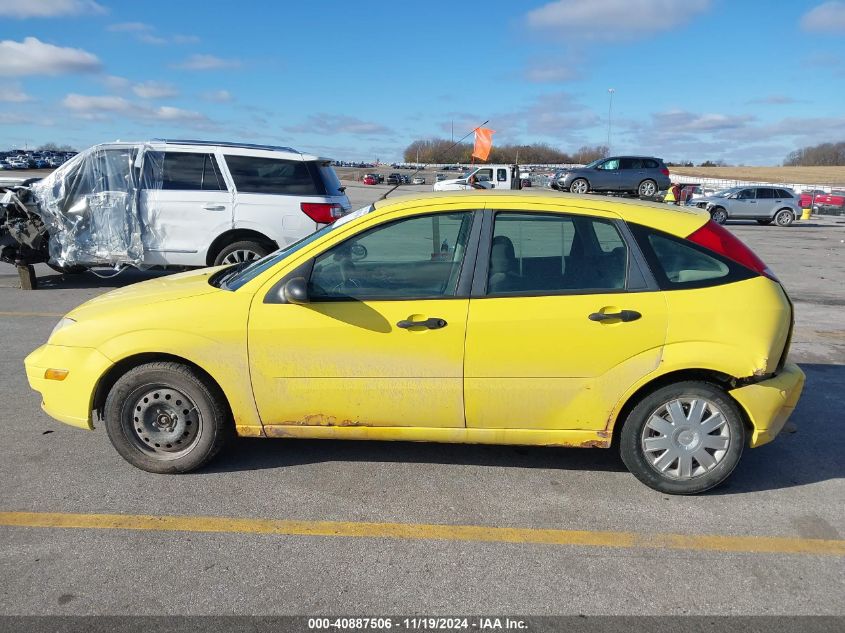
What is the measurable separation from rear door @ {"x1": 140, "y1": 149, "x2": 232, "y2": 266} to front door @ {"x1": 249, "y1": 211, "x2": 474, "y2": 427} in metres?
5.66

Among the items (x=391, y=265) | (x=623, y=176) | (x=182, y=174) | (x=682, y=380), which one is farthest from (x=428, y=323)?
(x=623, y=176)

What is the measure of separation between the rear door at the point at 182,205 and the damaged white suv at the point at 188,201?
0.5 inches

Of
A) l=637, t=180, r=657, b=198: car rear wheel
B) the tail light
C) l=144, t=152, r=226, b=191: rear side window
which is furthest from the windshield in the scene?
l=637, t=180, r=657, b=198: car rear wheel

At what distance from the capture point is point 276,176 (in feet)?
29.3

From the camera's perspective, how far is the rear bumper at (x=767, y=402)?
353cm

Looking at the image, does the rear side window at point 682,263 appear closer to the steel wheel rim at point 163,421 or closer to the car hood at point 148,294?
the car hood at point 148,294

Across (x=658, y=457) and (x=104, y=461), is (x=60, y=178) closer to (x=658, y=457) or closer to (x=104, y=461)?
(x=104, y=461)

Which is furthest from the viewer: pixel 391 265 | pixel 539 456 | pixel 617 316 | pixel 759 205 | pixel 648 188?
pixel 648 188

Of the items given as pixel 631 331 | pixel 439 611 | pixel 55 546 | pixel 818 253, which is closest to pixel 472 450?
pixel 631 331

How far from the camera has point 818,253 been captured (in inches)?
643

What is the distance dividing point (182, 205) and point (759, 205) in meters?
24.4

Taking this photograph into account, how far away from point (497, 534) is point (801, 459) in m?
2.23

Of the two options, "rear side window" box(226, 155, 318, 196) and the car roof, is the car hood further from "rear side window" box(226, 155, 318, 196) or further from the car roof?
"rear side window" box(226, 155, 318, 196)

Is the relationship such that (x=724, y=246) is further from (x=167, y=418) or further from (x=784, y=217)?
(x=784, y=217)
